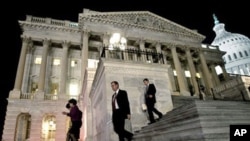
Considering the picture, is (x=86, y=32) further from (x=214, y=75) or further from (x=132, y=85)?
(x=214, y=75)

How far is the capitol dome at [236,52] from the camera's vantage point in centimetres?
8712

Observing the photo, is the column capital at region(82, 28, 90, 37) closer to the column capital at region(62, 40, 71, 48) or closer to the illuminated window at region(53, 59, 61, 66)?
the column capital at region(62, 40, 71, 48)

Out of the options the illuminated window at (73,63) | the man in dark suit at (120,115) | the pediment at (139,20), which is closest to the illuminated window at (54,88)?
the illuminated window at (73,63)

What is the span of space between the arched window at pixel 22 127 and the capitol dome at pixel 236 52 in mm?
87868

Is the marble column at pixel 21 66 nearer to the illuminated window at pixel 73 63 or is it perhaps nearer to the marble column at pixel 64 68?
the marble column at pixel 64 68

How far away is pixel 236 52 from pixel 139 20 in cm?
7678

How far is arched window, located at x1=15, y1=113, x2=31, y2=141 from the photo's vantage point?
73.6 ft

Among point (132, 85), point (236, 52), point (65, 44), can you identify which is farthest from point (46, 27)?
point (236, 52)

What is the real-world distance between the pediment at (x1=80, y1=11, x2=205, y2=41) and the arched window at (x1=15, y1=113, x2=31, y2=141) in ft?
51.1

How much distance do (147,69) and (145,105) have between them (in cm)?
198

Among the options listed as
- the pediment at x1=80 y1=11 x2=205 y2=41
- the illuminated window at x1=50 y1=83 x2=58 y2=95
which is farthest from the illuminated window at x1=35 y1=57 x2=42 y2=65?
the pediment at x1=80 y1=11 x2=205 y2=41

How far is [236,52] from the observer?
9012 centimetres

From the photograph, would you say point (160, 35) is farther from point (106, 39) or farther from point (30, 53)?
point (30, 53)

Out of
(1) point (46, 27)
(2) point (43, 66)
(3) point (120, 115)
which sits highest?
(1) point (46, 27)
